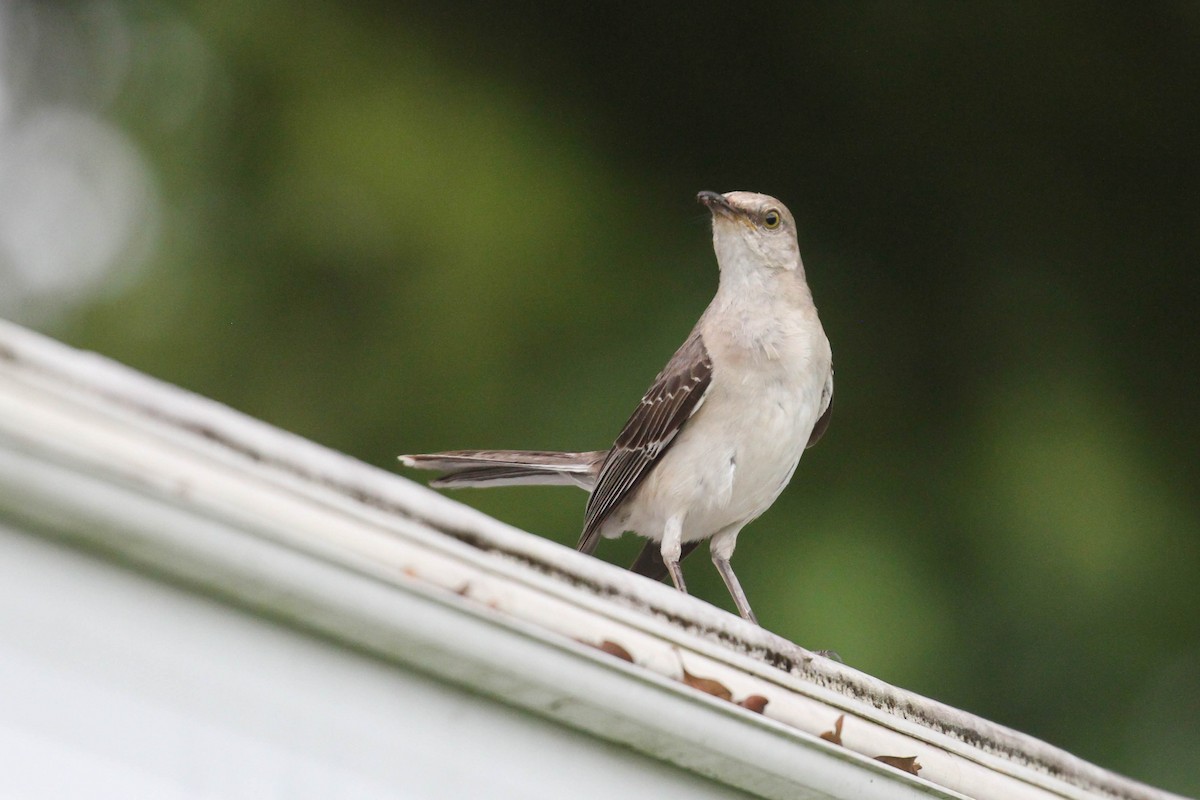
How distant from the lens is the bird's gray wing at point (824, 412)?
3273 mm

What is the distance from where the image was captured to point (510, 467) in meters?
3.38

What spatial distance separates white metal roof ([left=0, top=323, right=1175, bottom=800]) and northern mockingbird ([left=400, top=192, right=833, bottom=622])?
4.69 ft

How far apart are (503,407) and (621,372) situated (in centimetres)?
37

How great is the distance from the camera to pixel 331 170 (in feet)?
13.3

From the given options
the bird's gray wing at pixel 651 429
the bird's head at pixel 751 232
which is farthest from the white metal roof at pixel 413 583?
the bird's head at pixel 751 232

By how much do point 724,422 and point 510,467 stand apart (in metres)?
0.61

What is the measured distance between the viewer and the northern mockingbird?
310cm

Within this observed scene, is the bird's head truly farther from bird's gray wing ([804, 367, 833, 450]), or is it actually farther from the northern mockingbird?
bird's gray wing ([804, 367, 833, 450])

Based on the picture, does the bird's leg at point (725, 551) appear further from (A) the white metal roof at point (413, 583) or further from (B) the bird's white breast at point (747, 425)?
(A) the white metal roof at point (413, 583)

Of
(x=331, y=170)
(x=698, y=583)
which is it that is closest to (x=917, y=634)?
(x=698, y=583)

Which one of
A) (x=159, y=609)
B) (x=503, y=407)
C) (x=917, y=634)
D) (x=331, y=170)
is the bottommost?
(x=159, y=609)

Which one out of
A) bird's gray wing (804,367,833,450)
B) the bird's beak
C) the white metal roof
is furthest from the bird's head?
the white metal roof

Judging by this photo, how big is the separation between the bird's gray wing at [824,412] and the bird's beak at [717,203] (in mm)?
517

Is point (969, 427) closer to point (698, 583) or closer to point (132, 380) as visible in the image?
point (698, 583)
